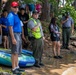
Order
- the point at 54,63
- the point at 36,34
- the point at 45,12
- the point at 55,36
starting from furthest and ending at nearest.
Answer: the point at 45,12, the point at 55,36, the point at 54,63, the point at 36,34

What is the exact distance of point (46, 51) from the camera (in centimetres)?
1248

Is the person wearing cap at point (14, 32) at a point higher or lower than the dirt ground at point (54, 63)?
higher

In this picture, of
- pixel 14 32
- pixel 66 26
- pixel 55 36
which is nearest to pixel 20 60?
pixel 14 32

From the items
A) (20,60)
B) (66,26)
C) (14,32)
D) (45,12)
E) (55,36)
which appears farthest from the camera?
(45,12)

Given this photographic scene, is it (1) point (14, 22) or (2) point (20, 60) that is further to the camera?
(2) point (20, 60)

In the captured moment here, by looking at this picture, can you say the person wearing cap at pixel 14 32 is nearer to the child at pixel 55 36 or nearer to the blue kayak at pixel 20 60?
the blue kayak at pixel 20 60

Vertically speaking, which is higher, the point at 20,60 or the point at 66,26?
the point at 66,26

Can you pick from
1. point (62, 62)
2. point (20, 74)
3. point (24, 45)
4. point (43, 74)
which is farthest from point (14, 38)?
point (24, 45)

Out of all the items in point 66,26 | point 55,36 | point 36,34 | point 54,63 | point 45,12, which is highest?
point 45,12

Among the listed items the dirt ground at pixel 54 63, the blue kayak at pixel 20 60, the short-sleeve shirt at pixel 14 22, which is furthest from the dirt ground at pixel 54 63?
the short-sleeve shirt at pixel 14 22

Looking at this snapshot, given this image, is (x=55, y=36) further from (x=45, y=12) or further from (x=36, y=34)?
(x=45, y=12)

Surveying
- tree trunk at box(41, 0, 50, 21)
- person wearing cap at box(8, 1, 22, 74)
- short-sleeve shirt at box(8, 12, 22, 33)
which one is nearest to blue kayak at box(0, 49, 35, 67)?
person wearing cap at box(8, 1, 22, 74)

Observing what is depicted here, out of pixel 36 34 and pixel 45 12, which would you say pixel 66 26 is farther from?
pixel 45 12

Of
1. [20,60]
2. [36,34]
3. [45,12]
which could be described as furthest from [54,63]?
[45,12]
